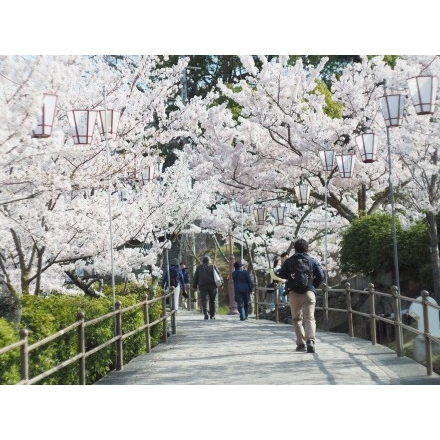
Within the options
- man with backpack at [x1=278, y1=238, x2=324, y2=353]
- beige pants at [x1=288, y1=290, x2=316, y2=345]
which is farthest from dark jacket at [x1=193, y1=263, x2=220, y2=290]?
man with backpack at [x1=278, y1=238, x2=324, y2=353]

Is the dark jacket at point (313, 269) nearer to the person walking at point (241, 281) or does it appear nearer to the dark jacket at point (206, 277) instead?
the person walking at point (241, 281)

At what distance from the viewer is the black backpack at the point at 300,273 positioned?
1070 cm

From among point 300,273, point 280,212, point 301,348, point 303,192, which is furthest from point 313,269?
point 280,212

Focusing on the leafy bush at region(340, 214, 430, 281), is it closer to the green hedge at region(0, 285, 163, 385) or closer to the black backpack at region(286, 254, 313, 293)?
the green hedge at region(0, 285, 163, 385)

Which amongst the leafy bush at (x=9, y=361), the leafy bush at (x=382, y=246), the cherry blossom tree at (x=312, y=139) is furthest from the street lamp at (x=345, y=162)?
the leafy bush at (x=9, y=361)

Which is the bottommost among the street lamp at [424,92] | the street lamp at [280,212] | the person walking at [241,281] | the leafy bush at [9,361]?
the leafy bush at [9,361]

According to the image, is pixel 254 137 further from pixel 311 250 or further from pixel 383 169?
pixel 311 250

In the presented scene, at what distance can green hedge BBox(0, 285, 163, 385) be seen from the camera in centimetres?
761

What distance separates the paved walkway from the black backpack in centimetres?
92

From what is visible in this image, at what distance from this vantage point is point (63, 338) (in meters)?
9.34

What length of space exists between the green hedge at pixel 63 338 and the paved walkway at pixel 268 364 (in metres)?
0.33

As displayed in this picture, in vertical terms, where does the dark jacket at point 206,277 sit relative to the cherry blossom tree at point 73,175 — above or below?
below

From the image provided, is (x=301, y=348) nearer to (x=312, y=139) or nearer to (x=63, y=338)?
(x=63, y=338)
